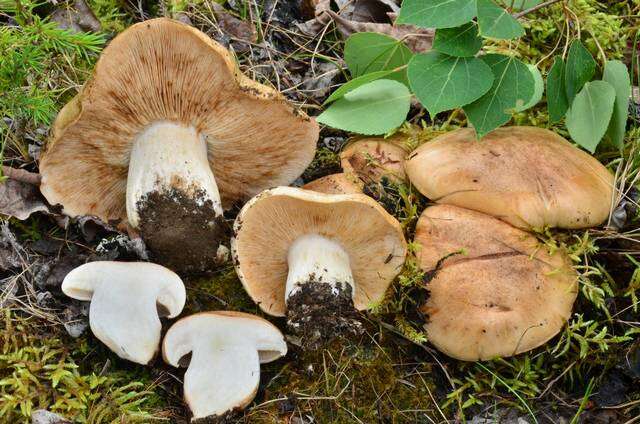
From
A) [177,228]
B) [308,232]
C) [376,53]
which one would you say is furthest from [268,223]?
[376,53]

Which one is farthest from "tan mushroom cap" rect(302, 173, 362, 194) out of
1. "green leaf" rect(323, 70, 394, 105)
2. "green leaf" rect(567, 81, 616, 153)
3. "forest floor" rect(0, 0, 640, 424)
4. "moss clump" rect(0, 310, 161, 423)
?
"moss clump" rect(0, 310, 161, 423)

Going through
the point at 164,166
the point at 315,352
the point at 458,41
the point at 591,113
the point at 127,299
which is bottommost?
the point at 315,352

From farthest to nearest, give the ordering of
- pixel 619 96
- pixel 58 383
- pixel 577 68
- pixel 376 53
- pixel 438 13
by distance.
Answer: pixel 376 53
pixel 619 96
pixel 577 68
pixel 438 13
pixel 58 383

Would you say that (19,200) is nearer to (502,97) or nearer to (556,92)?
(502,97)

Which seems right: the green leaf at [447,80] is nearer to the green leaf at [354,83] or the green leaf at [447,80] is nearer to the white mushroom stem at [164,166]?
the green leaf at [354,83]

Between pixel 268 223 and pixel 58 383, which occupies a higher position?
pixel 268 223

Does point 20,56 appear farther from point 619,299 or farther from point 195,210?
point 619,299

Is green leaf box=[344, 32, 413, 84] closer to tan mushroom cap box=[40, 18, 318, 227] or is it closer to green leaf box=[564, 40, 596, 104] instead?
tan mushroom cap box=[40, 18, 318, 227]

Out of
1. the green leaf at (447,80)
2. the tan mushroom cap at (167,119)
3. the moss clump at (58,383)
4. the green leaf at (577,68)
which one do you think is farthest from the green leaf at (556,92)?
the moss clump at (58,383)
